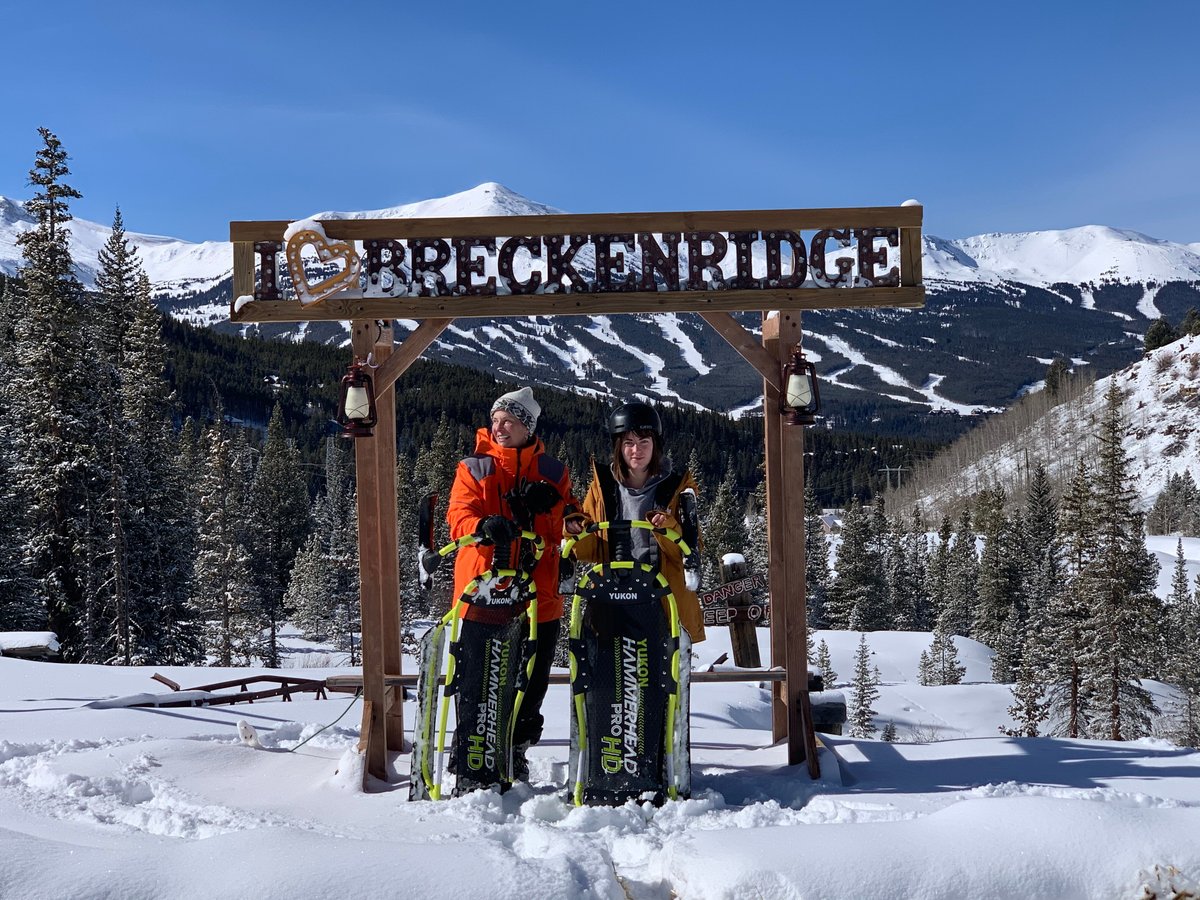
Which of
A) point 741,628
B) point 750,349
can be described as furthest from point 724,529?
point 750,349

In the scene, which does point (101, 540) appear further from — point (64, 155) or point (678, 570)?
point (678, 570)

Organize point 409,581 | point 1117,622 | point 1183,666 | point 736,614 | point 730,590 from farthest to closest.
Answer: point 409,581, point 1183,666, point 1117,622, point 736,614, point 730,590

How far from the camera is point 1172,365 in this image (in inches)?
4547

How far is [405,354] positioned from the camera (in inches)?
248

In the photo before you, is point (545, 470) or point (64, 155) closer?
point (545, 470)

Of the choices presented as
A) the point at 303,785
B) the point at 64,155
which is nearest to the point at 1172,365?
the point at 64,155

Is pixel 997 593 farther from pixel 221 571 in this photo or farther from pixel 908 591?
pixel 221 571

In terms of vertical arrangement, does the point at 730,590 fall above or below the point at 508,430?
below

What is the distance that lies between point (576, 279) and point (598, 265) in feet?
0.61

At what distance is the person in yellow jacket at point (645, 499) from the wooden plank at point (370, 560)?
5.14 ft

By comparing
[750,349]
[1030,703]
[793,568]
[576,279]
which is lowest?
[1030,703]

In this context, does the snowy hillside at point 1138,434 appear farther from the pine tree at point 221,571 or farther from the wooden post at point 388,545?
the wooden post at point 388,545

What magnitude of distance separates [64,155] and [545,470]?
23430mm

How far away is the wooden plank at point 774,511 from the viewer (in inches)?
248
